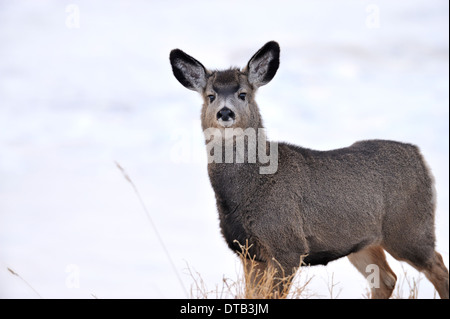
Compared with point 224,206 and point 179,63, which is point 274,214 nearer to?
point 224,206

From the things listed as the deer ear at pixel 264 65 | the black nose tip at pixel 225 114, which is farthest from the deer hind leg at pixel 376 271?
the black nose tip at pixel 225 114

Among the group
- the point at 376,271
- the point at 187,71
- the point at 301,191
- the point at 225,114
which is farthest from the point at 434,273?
the point at 187,71

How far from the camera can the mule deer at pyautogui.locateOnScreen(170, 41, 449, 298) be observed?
7566 mm

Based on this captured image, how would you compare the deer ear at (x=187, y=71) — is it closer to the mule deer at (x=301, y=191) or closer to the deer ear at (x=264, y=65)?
the mule deer at (x=301, y=191)

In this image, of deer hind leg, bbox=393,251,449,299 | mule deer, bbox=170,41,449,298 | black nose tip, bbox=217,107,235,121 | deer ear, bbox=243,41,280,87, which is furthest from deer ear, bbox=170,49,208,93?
deer hind leg, bbox=393,251,449,299

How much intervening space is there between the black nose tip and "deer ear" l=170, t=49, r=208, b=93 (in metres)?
0.90

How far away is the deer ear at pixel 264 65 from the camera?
8070 mm

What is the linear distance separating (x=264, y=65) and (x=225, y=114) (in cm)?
116

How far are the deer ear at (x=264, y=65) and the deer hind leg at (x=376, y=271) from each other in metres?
3.15

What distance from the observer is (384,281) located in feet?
30.8

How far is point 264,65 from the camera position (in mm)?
8180

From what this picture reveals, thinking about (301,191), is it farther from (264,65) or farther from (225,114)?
(264,65)

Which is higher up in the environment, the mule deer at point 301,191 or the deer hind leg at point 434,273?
the mule deer at point 301,191
